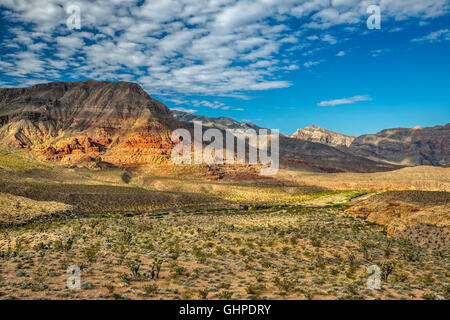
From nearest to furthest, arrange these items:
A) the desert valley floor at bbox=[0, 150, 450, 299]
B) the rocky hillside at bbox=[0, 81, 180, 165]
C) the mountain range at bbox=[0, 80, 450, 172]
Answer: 1. the desert valley floor at bbox=[0, 150, 450, 299]
2. the mountain range at bbox=[0, 80, 450, 172]
3. the rocky hillside at bbox=[0, 81, 180, 165]

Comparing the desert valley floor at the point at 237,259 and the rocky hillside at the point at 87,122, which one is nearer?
the desert valley floor at the point at 237,259

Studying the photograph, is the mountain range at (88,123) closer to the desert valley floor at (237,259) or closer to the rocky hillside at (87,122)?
the rocky hillside at (87,122)

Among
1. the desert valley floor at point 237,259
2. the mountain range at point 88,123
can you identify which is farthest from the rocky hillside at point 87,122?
the desert valley floor at point 237,259

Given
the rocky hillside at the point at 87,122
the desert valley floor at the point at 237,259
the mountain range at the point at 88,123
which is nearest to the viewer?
the desert valley floor at the point at 237,259

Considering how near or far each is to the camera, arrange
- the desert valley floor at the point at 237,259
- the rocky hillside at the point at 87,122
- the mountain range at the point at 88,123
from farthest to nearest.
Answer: the rocky hillside at the point at 87,122 → the mountain range at the point at 88,123 → the desert valley floor at the point at 237,259

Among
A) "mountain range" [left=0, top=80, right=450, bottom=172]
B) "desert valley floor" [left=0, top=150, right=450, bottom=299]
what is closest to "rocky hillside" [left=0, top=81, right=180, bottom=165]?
"mountain range" [left=0, top=80, right=450, bottom=172]

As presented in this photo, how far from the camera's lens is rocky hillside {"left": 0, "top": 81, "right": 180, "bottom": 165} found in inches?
4050

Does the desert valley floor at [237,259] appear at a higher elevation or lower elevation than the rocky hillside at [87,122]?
lower

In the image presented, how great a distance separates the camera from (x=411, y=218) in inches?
947

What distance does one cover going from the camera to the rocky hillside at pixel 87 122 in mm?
102875

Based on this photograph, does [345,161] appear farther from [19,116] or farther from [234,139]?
[19,116]

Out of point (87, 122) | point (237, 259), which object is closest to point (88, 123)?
point (87, 122)

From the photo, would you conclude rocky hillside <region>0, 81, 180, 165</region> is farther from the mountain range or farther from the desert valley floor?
the desert valley floor
